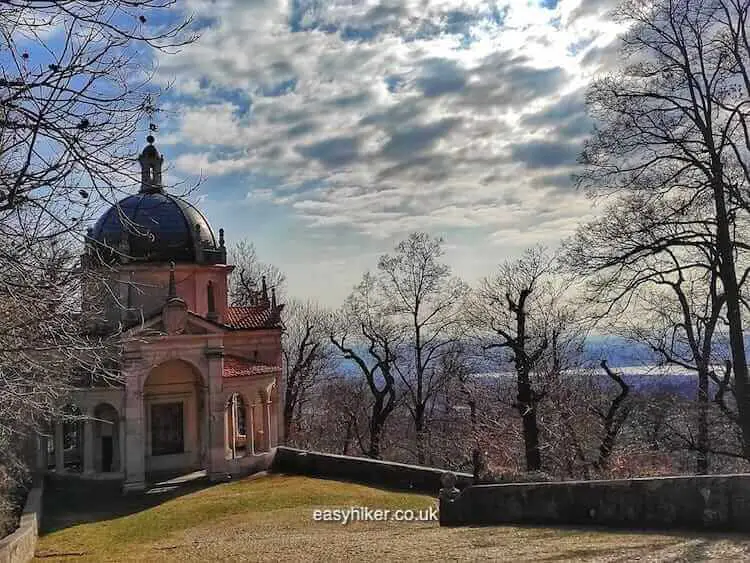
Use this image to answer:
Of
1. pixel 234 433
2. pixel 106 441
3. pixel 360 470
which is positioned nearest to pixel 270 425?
pixel 234 433

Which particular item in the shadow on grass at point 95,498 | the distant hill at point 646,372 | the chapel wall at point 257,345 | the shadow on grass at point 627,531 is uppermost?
the chapel wall at point 257,345

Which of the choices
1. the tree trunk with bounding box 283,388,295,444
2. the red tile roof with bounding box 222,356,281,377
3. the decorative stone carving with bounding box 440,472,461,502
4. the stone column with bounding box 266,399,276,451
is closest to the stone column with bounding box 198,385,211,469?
the red tile roof with bounding box 222,356,281,377

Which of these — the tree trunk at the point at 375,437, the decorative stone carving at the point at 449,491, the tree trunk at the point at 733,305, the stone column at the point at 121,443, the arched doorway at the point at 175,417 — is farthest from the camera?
the tree trunk at the point at 375,437

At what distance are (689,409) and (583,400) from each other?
9413 millimetres

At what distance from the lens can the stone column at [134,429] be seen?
23188 millimetres

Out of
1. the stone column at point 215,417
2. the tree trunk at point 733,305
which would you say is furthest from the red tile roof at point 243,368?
the tree trunk at point 733,305

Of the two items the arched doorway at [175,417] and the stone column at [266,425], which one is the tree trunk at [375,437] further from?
the arched doorway at [175,417]

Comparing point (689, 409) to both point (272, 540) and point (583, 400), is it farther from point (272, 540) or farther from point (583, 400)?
point (272, 540)

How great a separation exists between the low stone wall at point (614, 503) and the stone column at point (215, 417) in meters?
13.3

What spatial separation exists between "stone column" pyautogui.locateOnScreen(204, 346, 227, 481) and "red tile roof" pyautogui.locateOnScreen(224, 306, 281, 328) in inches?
162

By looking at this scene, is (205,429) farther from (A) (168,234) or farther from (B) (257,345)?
(A) (168,234)

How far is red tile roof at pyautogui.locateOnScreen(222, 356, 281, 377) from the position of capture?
25969 millimetres

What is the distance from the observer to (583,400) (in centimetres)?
2830

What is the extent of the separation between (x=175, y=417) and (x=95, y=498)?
461cm
